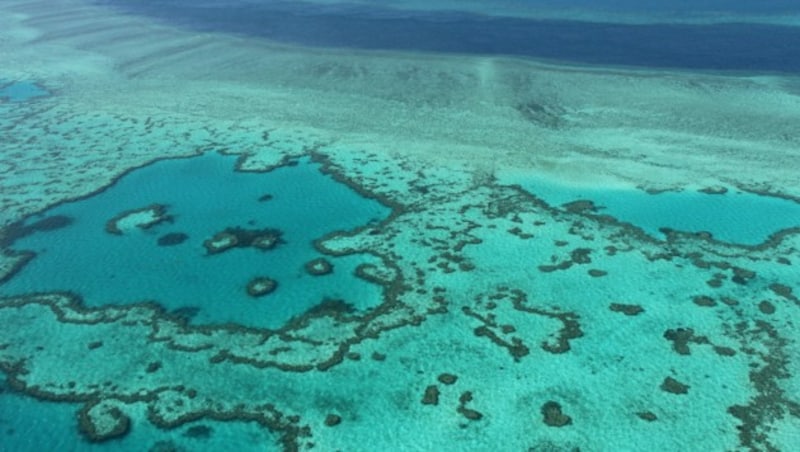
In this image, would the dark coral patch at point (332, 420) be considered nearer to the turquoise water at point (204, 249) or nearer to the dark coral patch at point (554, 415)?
the turquoise water at point (204, 249)

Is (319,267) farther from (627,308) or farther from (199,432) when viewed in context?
(627,308)

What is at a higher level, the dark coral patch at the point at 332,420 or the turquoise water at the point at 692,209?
the turquoise water at the point at 692,209

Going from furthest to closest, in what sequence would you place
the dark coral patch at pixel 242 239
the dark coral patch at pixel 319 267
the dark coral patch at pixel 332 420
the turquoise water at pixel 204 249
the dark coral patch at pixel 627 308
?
1. the dark coral patch at pixel 242 239
2. the dark coral patch at pixel 319 267
3. the turquoise water at pixel 204 249
4. the dark coral patch at pixel 627 308
5. the dark coral patch at pixel 332 420

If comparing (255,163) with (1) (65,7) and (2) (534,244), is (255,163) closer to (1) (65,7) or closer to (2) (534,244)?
(2) (534,244)

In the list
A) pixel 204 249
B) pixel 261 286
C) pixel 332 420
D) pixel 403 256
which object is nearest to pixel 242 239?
pixel 204 249

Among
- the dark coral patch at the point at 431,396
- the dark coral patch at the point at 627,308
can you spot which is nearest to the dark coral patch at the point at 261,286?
the dark coral patch at the point at 431,396
